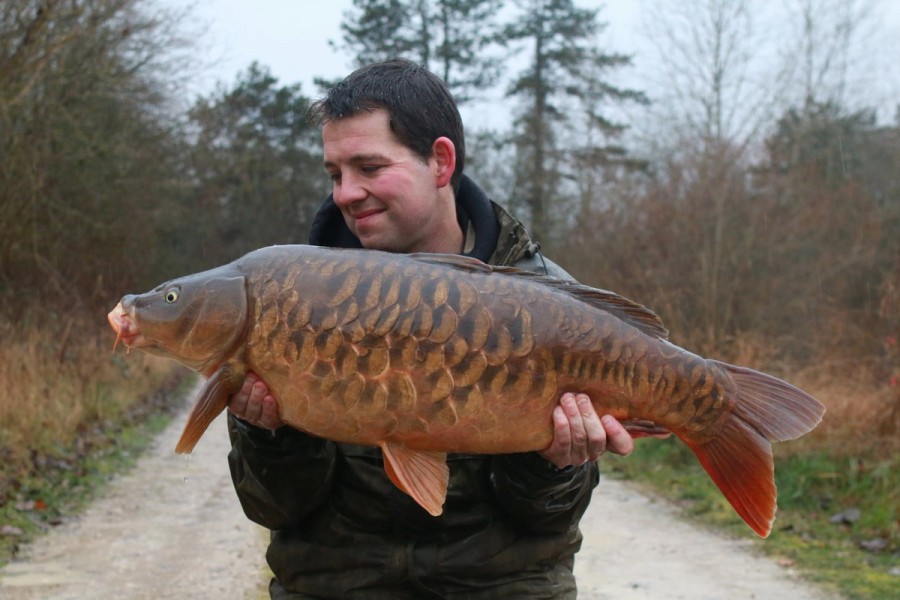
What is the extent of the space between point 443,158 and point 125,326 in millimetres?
1021

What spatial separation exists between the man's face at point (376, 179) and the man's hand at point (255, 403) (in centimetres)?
64

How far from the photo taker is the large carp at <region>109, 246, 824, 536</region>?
7.41 ft

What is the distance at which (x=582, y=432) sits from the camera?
2.37 meters

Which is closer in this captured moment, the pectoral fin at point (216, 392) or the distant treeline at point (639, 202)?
the pectoral fin at point (216, 392)

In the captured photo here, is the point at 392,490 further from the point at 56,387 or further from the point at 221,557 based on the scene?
the point at 56,387

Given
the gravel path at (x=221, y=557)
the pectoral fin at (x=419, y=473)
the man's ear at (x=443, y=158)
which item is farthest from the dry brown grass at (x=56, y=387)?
the pectoral fin at (x=419, y=473)

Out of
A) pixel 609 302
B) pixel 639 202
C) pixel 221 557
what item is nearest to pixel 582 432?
pixel 609 302

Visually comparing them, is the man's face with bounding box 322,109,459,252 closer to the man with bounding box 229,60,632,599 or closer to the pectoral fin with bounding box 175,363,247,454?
the man with bounding box 229,60,632,599

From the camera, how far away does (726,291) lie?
12.8 m

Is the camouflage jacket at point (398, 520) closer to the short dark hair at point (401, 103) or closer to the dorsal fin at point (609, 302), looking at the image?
the dorsal fin at point (609, 302)

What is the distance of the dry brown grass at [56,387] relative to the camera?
8.05m

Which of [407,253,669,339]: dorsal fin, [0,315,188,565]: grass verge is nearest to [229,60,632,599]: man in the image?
[407,253,669,339]: dorsal fin

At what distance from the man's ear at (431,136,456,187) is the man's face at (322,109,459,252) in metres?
0.05

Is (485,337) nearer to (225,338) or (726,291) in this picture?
(225,338)
